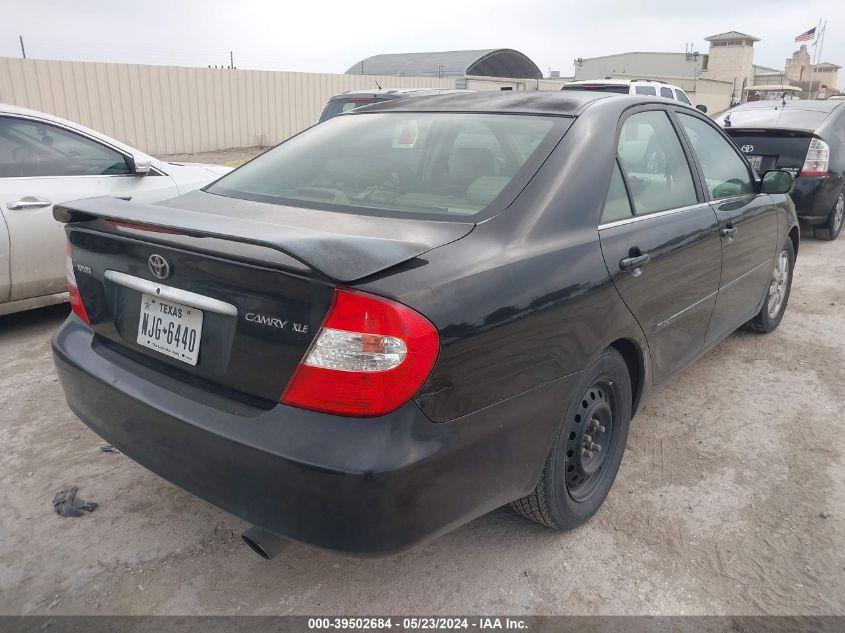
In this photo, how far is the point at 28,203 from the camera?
4340mm

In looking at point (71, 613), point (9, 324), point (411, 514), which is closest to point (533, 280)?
point (411, 514)

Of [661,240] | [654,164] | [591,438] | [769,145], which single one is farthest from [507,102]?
[769,145]

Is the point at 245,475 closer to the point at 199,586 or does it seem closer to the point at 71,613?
the point at 199,586

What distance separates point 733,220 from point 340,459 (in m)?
2.67

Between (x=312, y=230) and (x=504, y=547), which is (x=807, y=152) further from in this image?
(x=312, y=230)

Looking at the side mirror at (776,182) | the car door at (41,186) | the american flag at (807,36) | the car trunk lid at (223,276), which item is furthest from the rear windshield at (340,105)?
the american flag at (807,36)

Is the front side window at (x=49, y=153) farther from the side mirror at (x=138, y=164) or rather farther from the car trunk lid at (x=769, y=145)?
the car trunk lid at (x=769, y=145)

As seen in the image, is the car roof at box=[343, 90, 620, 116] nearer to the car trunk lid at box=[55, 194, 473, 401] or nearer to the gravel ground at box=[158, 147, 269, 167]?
the car trunk lid at box=[55, 194, 473, 401]

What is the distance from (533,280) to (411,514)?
784 mm

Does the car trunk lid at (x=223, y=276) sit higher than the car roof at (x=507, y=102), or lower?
lower

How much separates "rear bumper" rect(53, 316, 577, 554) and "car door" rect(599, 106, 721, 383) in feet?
1.98

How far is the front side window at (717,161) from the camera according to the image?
346 centimetres

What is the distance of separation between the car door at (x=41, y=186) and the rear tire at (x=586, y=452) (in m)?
3.47

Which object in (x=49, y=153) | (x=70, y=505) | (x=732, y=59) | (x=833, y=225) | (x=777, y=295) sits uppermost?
(x=732, y=59)
